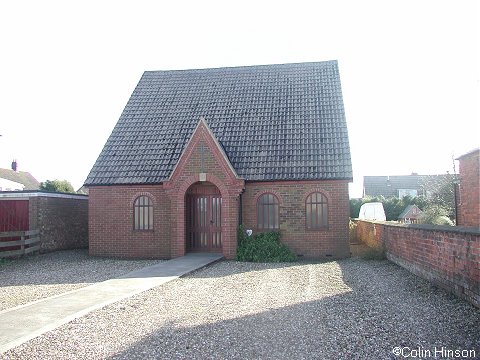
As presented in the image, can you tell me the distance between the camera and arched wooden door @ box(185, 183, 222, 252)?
18.3 metres

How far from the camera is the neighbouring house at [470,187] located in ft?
52.0

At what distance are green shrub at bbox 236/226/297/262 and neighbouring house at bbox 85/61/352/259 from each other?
0.39 m

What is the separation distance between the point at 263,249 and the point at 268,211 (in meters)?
1.67

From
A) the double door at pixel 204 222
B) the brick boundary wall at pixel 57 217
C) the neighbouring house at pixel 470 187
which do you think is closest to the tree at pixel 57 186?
the brick boundary wall at pixel 57 217

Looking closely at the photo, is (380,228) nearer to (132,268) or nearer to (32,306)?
(132,268)

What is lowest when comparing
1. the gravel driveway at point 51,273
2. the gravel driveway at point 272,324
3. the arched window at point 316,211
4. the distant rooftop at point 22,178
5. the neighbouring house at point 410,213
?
the gravel driveway at point 51,273

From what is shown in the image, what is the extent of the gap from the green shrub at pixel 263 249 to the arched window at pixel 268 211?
19.9 inches

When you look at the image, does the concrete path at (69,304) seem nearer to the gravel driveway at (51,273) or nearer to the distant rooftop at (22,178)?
the gravel driveway at (51,273)

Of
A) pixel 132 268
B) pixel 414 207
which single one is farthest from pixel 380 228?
pixel 414 207

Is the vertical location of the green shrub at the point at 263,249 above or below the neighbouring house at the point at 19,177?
below

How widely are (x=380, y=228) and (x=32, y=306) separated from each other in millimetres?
12320

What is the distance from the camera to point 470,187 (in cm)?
1658

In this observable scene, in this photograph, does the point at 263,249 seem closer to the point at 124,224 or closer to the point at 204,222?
the point at 204,222

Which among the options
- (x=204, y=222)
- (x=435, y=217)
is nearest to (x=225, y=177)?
(x=204, y=222)
